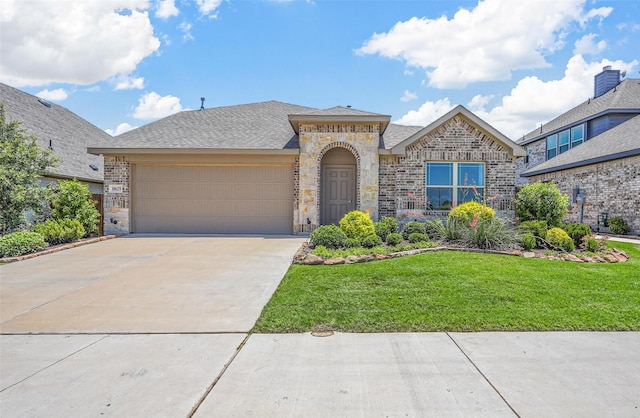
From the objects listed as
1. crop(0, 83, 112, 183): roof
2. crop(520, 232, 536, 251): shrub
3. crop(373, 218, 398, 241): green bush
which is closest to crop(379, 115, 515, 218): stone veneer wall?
crop(373, 218, 398, 241): green bush

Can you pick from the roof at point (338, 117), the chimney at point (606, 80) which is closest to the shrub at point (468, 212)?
the roof at point (338, 117)

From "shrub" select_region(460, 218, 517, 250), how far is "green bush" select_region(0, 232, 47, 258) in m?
10.5

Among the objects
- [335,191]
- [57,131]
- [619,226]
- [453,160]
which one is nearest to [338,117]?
[335,191]

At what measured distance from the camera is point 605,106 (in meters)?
20.5

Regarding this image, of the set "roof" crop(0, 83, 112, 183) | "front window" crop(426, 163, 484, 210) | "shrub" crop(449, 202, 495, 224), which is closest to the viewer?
"shrub" crop(449, 202, 495, 224)

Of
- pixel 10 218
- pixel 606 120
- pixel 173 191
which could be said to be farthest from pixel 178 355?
pixel 606 120

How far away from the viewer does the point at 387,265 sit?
24.3 feet

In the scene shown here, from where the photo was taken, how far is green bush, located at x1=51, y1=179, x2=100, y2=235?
11594mm

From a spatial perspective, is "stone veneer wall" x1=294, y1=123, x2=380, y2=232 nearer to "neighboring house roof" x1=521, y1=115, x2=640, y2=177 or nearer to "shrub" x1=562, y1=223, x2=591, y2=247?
"shrub" x1=562, y1=223, x2=591, y2=247

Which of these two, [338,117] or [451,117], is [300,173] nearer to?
[338,117]

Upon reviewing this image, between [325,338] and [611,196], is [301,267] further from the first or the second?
[611,196]

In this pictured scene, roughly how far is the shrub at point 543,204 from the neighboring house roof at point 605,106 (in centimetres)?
1221

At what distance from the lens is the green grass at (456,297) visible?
14.8ft

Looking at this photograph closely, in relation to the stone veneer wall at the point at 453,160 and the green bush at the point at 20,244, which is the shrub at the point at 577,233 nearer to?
the stone veneer wall at the point at 453,160
